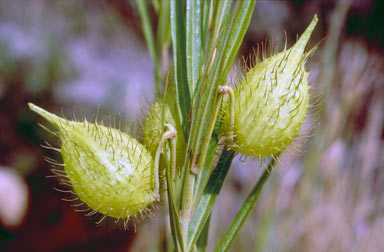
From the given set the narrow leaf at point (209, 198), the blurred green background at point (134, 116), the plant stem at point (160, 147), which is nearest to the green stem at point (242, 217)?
the narrow leaf at point (209, 198)

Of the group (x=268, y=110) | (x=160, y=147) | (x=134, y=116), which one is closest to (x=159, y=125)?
(x=160, y=147)

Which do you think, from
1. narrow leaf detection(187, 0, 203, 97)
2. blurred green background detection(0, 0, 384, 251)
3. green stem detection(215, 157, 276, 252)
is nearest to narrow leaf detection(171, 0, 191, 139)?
narrow leaf detection(187, 0, 203, 97)

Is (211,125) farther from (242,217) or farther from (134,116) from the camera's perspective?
(134,116)

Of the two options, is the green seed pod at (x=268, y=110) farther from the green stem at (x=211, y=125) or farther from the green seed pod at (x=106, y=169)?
the green seed pod at (x=106, y=169)

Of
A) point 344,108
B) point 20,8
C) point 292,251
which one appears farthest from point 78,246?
point 20,8

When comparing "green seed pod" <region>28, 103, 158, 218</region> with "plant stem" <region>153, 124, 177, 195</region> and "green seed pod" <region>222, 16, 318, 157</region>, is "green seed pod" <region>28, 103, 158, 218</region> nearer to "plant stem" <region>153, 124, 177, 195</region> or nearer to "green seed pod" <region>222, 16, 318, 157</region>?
"plant stem" <region>153, 124, 177, 195</region>
